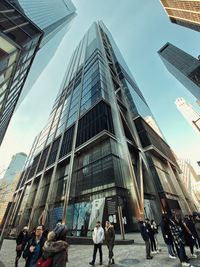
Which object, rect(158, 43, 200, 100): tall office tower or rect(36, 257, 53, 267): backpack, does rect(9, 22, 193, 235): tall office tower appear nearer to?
rect(36, 257, 53, 267): backpack

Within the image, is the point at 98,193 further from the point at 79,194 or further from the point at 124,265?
the point at 124,265

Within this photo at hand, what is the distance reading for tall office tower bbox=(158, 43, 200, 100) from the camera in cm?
5903

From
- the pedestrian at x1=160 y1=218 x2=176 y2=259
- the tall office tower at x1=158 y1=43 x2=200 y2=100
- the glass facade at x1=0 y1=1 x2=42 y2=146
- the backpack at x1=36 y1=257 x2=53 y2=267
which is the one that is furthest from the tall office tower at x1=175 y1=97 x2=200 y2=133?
the backpack at x1=36 y1=257 x2=53 y2=267

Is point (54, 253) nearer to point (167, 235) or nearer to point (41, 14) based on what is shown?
point (167, 235)

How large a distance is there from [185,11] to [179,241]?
6776 cm

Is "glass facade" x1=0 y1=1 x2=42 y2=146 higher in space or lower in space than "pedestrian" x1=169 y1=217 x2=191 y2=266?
higher

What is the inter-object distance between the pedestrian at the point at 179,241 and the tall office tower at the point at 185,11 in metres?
53.8

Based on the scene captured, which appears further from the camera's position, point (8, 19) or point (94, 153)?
point (94, 153)

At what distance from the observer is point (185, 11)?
48.9 metres

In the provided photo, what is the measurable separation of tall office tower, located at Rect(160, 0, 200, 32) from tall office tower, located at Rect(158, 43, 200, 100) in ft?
47.2

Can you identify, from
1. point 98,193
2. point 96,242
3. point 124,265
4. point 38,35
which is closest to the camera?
point 124,265

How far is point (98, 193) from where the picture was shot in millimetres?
15453

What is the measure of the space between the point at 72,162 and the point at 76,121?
24.8ft

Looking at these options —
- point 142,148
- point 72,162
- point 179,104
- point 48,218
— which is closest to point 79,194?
point 72,162
